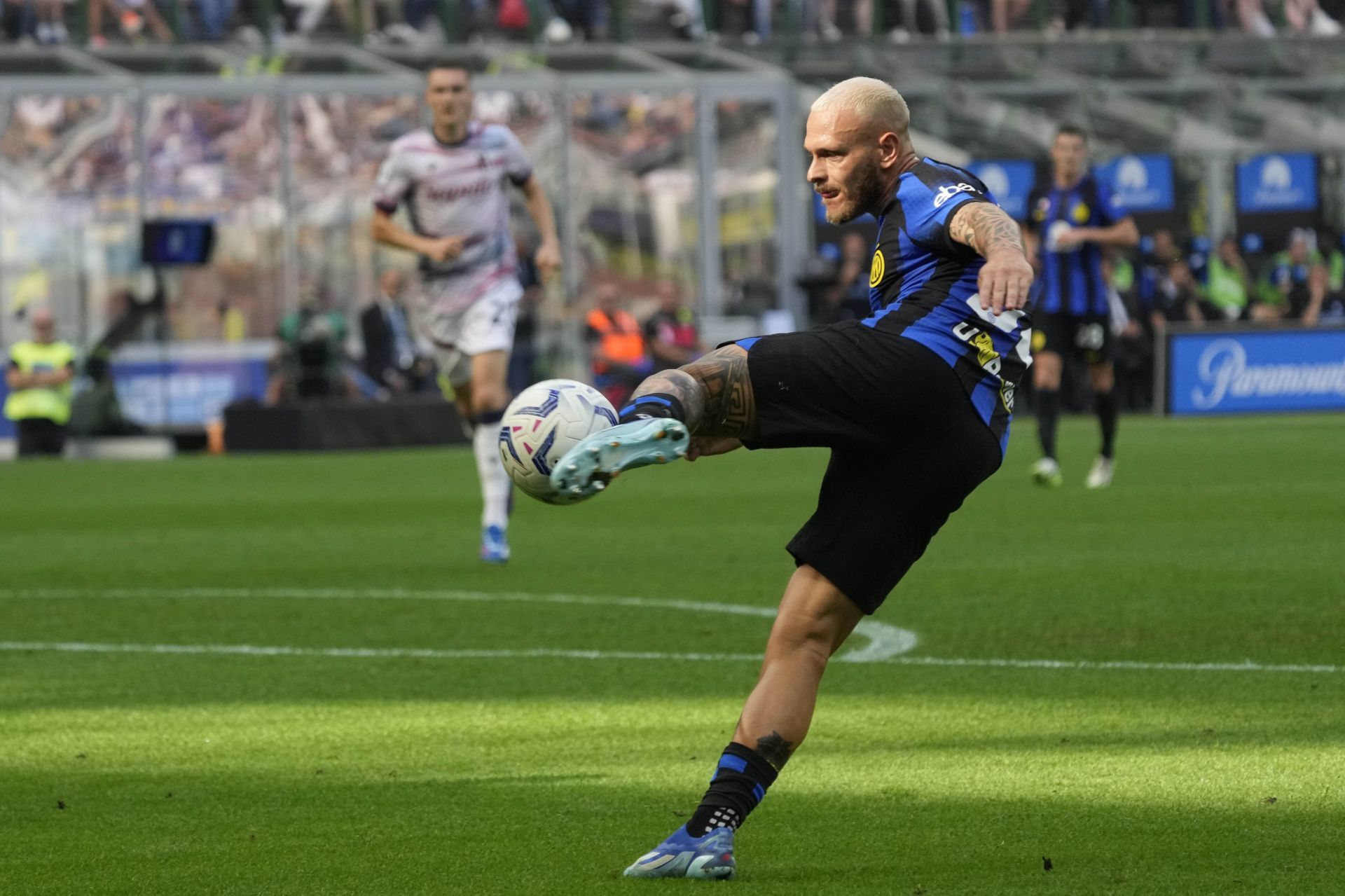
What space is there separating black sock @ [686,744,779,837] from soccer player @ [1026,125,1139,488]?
10.9m

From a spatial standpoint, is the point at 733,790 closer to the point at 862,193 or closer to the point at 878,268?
the point at 878,268

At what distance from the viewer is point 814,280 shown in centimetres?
2931

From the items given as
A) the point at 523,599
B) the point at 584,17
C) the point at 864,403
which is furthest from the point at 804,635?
the point at 584,17

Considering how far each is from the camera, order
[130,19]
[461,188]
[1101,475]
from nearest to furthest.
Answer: [461,188] < [1101,475] < [130,19]

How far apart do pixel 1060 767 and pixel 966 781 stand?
0.93 feet

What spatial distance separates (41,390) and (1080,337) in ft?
43.0

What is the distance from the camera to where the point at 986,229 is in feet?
14.6

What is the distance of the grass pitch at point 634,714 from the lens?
4.70 m

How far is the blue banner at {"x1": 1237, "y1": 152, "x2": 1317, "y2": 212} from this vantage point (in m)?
32.1

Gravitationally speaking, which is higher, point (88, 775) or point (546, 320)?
point (88, 775)

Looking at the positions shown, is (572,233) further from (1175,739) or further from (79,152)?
(1175,739)

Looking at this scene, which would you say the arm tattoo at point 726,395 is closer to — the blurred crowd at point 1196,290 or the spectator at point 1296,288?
the blurred crowd at point 1196,290

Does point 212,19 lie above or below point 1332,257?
above

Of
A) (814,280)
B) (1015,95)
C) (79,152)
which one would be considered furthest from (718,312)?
(79,152)
